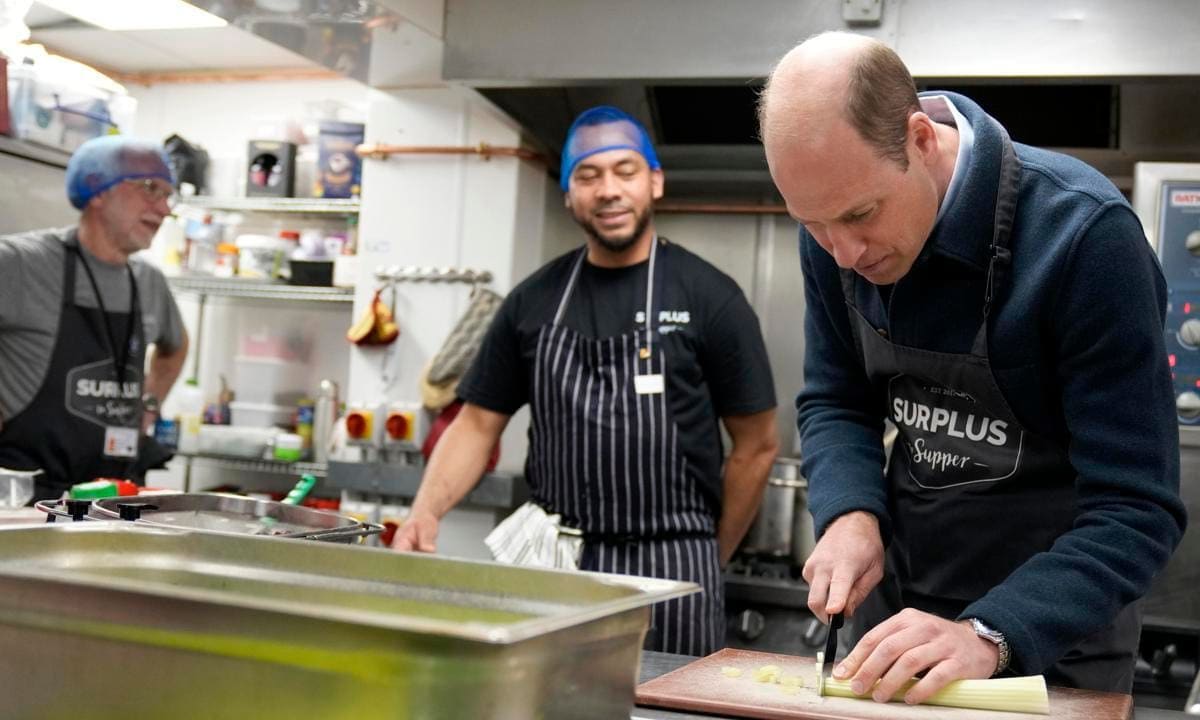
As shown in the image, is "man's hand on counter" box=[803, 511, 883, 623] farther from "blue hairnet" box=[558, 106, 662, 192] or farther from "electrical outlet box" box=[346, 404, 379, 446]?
"electrical outlet box" box=[346, 404, 379, 446]

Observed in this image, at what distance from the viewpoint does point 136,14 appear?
405cm

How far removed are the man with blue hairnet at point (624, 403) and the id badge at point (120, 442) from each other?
2.96 feet

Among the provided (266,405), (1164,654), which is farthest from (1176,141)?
(266,405)

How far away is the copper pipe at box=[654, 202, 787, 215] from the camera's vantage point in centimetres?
377

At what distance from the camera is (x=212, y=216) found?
459 cm

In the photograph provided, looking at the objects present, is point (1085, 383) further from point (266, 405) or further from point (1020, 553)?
point (266, 405)

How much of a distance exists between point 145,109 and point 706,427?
3.45m

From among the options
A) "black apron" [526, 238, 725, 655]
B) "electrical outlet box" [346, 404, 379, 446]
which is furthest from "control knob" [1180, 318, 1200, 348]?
"electrical outlet box" [346, 404, 379, 446]

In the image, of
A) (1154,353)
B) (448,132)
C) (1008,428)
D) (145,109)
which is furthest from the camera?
(145,109)

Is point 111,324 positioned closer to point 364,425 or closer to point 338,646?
point 364,425

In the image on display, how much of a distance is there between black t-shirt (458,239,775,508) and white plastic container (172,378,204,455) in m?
2.00

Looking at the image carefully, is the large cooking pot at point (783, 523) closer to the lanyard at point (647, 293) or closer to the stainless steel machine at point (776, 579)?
the stainless steel machine at point (776, 579)

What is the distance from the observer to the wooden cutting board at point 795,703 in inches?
44.3

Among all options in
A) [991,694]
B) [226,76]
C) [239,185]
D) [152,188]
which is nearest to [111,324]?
[152,188]
